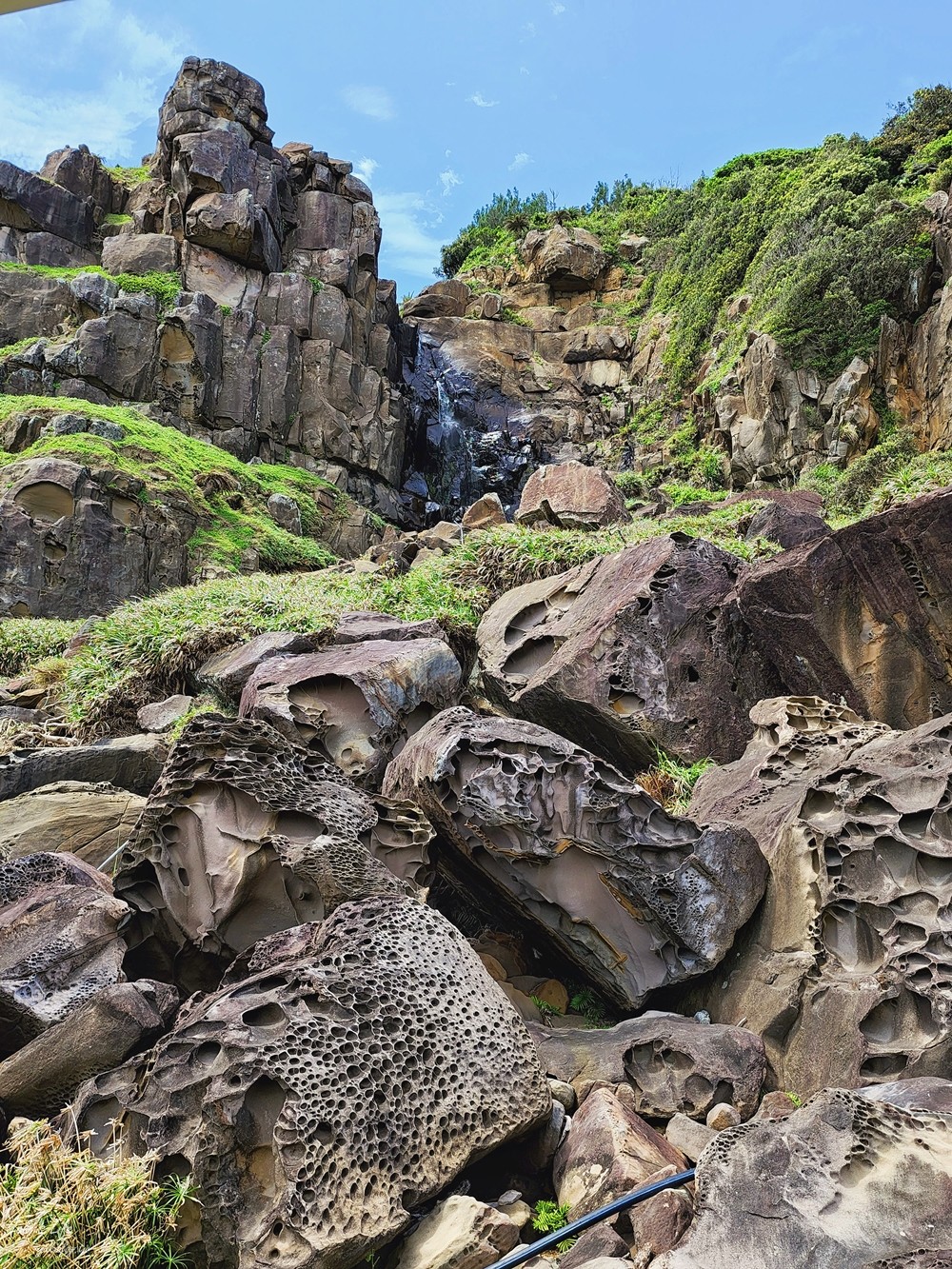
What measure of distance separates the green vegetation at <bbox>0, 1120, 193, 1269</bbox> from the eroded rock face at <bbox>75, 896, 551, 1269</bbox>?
0.10m

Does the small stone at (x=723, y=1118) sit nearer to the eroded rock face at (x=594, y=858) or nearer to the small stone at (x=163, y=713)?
the eroded rock face at (x=594, y=858)

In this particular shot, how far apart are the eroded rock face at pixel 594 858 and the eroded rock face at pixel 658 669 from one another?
167 centimetres

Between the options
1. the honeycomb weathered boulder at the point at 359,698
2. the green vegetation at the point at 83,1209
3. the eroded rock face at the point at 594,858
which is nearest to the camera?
the green vegetation at the point at 83,1209

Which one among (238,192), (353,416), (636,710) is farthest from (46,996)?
(238,192)

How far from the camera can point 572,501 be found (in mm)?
12258

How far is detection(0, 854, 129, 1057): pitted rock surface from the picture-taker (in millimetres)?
3568

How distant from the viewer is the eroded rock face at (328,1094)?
2.62 meters

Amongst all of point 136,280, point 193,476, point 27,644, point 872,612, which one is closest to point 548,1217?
point 872,612

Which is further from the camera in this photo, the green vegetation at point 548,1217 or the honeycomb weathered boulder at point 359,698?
the honeycomb weathered boulder at point 359,698

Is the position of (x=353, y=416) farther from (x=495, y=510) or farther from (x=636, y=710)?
(x=636, y=710)

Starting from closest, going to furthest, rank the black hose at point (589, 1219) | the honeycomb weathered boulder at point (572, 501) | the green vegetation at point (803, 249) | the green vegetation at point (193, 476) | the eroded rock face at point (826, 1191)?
the eroded rock face at point (826, 1191) → the black hose at point (589, 1219) → the honeycomb weathered boulder at point (572, 501) → the green vegetation at point (193, 476) → the green vegetation at point (803, 249)

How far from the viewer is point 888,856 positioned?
381 centimetres

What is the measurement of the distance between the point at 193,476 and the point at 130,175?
18.3 meters

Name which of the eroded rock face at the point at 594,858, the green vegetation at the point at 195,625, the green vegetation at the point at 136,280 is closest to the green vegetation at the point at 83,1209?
the eroded rock face at the point at 594,858
